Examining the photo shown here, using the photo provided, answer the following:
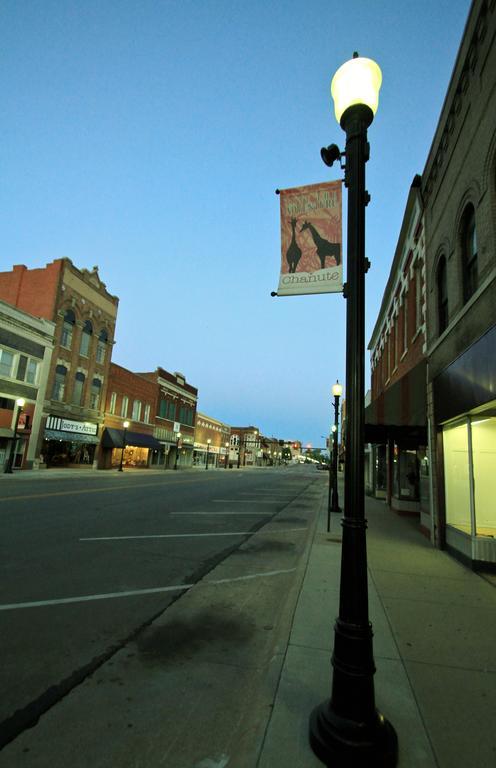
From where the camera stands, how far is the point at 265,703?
3.34m

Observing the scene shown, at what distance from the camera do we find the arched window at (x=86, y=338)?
128 ft

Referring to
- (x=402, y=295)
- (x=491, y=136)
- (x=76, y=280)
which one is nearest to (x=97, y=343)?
(x=76, y=280)

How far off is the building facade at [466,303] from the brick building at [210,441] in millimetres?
61255

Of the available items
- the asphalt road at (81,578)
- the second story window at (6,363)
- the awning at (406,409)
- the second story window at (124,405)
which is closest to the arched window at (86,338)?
the second story window at (124,405)

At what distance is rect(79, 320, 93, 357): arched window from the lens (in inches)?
1542

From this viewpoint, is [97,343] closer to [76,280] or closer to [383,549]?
[76,280]

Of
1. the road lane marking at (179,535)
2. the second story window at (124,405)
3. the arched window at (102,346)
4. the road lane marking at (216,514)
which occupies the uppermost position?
the arched window at (102,346)

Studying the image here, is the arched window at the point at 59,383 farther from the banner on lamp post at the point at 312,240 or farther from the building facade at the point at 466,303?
the banner on lamp post at the point at 312,240

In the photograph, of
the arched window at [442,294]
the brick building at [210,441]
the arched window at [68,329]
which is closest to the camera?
the arched window at [442,294]

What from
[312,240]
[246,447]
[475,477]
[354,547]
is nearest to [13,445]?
[475,477]

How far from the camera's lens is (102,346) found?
42.3m

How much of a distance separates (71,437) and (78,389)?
4.44 metres

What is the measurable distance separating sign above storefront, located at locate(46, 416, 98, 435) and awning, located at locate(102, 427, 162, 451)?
63.3 inches

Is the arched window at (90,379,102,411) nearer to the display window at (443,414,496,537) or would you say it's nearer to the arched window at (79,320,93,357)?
the arched window at (79,320,93,357)
